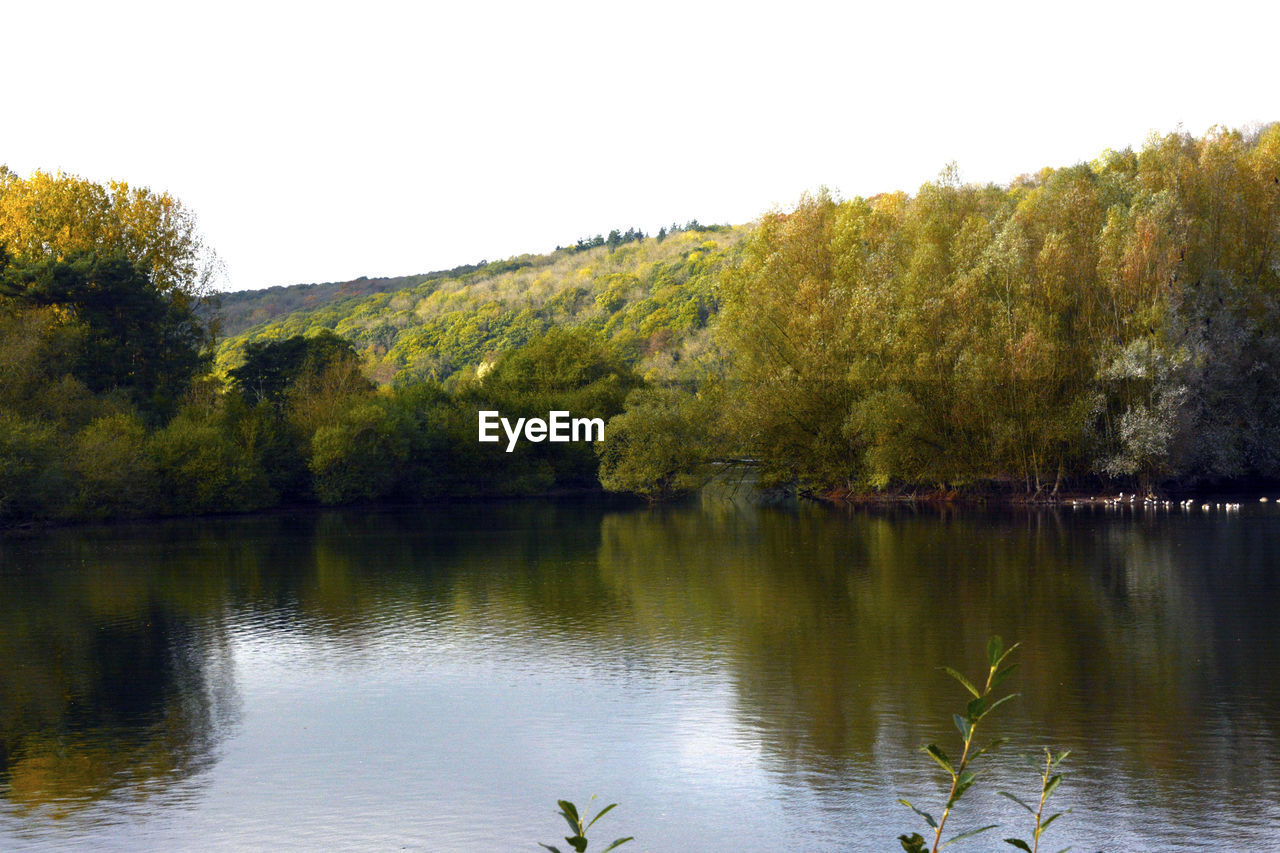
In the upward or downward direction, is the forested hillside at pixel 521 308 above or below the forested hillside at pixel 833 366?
above

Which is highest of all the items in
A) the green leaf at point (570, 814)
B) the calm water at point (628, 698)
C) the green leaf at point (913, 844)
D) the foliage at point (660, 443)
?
the foliage at point (660, 443)

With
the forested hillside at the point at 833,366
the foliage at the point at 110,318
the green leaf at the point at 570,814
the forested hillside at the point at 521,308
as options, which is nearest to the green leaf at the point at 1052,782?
the green leaf at the point at 570,814

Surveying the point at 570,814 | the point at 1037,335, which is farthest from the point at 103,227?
the point at 570,814

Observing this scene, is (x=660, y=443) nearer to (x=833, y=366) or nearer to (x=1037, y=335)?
(x=833, y=366)

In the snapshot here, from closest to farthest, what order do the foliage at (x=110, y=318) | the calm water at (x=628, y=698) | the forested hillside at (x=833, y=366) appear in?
the calm water at (x=628, y=698) → the forested hillside at (x=833, y=366) → the foliage at (x=110, y=318)

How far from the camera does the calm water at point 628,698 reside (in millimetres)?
9859

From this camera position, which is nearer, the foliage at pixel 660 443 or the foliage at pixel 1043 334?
the foliage at pixel 1043 334

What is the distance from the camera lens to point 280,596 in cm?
2519

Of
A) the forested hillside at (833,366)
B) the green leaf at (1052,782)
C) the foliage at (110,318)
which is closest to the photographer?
the green leaf at (1052,782)

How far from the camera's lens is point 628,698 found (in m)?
14.3

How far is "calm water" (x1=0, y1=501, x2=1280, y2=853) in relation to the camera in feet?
32.3

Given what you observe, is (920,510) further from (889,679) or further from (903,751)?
(903,751)

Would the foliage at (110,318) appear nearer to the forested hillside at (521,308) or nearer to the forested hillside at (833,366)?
the forested hillside at (833,366)

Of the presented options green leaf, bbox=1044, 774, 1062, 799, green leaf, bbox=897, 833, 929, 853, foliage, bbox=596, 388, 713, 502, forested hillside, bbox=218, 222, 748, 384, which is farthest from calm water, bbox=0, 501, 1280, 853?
forested hillside, bbox=218, 222, 748, 384
